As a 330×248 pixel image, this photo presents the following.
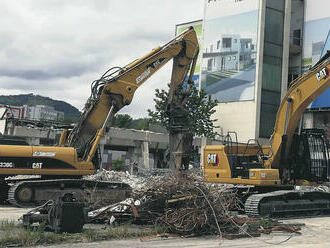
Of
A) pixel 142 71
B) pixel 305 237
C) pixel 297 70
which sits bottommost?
pixel 305 237

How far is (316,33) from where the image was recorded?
52.3 metres

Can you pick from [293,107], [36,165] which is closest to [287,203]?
[293,107]

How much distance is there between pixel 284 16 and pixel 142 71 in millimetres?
38316

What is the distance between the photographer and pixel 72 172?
15.6 meters

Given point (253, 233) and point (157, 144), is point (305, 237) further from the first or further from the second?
point (157, 144)

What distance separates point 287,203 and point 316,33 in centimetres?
4197

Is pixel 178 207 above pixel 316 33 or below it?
below

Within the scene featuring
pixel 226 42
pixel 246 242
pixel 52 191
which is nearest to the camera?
pixel 246 242

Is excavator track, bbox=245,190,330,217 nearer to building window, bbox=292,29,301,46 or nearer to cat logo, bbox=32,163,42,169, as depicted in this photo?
cat logo, bbox=32,163,42,169

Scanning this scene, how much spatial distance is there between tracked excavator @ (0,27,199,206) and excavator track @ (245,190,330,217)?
179 inches

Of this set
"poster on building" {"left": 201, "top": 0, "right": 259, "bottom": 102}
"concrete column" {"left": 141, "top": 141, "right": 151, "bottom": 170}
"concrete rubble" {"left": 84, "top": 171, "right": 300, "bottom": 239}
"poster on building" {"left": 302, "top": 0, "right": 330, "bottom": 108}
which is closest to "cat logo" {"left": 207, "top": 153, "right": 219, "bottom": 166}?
"concrete rubble" {"left": 84, "top": 171, "right": 300, "bottom": 239}

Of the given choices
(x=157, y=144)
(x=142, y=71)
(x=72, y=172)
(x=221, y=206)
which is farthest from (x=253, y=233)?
(x=157, y=144)

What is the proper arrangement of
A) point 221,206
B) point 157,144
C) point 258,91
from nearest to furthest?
point 221,206, point 157,144, point 258,91

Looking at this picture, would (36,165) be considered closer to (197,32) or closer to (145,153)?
(145,153)
